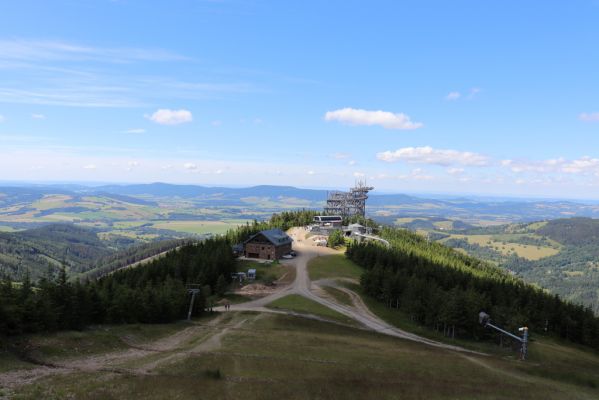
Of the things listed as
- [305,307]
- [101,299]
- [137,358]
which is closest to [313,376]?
[137,358]

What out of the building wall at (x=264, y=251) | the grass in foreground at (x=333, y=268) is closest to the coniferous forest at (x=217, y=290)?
the grass in foreground at (x=333, y=268)

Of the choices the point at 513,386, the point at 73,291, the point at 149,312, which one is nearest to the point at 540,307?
the point at 513,386

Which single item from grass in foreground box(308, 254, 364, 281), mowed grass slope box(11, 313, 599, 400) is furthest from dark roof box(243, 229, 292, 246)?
mowed grass slope box(11, 313, 599, 400)

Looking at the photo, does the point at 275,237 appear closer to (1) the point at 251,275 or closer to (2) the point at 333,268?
(2) the point at 333,268

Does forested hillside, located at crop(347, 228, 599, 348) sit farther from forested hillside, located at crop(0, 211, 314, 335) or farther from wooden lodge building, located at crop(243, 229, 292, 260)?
forested hillside, located at crop(0, 211, 314, 335)

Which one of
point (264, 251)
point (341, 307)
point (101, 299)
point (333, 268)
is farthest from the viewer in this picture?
point (264, 251)

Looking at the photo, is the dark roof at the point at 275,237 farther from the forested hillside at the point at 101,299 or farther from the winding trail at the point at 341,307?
the forested hillside at the point at 101,299
